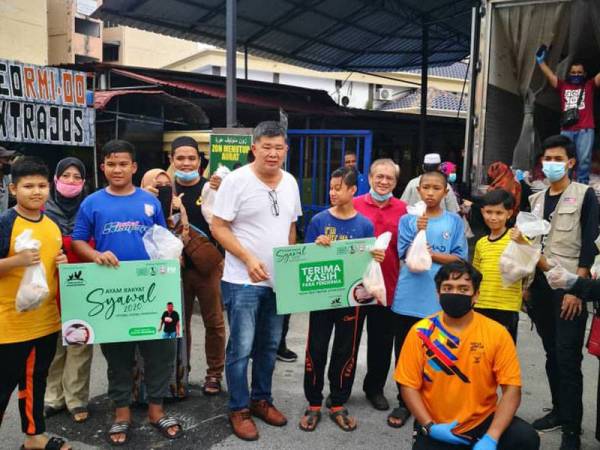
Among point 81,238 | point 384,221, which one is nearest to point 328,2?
point 384,221

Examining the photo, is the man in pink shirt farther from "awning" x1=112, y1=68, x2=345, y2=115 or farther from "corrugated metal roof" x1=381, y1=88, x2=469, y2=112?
"corrugated metal roof" x1=381, y1=88, x2=469, y2=112

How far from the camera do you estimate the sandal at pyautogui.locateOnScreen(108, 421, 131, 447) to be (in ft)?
10.4

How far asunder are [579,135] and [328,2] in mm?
5638

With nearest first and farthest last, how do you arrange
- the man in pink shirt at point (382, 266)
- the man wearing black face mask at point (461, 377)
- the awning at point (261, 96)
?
1. the man wearing black face mask at point (461, 377)
2. the man in pink shirt at point (382, 266)
3. the awning at point (261, 96)

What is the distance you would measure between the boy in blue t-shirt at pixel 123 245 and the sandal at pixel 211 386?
537 millimetres

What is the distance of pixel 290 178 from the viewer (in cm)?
354

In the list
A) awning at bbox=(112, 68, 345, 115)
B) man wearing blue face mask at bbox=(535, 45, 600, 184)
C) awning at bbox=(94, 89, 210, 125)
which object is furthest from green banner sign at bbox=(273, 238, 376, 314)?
awning at bbox=(112, 68, 345, 115)

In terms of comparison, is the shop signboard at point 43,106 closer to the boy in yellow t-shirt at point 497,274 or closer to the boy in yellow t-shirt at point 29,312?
the boy in yellow t-shirt at point 29,312

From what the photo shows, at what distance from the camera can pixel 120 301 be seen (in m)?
3.14

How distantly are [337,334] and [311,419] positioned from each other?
559mm

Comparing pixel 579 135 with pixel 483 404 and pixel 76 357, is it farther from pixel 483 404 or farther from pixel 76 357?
pixel 76 357

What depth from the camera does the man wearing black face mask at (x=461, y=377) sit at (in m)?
2.50

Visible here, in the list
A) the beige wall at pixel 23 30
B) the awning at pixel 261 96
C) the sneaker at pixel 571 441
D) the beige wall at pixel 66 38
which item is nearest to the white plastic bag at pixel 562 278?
the sneaker at pixel 571 441

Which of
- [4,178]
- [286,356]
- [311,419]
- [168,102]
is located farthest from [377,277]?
[168,102]
